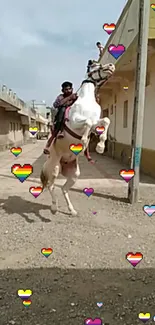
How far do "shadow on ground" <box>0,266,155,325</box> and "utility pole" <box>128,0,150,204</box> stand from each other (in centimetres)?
296

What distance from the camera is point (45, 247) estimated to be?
3.99 meters

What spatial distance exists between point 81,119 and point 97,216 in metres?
2.03

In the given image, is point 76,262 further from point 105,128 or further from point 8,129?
point 8,129

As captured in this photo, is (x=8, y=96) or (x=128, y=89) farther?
(x=8, y=96)

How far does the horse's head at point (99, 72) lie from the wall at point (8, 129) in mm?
15594

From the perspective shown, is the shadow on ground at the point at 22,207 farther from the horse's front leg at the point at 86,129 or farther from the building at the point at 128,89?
the building at the point at 128,89

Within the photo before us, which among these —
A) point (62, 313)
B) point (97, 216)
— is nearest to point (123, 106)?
point (97, 216)

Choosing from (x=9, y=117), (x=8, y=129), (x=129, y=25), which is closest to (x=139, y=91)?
(x=129, y=25)

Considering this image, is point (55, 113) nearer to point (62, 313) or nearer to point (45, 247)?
point (45, 247)

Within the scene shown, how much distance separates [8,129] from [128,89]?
11.3 metres

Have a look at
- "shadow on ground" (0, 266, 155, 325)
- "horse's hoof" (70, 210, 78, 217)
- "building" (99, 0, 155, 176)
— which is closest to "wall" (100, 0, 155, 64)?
"building" (99, 0, 155, 176)

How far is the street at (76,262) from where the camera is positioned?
258cm

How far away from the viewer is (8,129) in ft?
69.9

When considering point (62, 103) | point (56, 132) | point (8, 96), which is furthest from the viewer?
point (8, 96)
